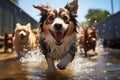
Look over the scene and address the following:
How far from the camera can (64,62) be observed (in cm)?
675

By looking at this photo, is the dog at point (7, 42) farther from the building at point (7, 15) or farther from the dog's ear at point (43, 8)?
the dog's ear at point (43, 8)

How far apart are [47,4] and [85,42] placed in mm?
5320

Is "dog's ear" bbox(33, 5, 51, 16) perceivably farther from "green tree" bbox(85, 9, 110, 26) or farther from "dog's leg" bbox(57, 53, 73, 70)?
"green tree" bbox(85, 9, 110, 26)

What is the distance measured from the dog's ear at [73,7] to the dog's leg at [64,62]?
1.01 metres

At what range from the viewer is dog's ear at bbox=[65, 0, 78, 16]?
24.6ft

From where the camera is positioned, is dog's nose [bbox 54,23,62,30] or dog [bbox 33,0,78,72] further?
dog [bbox 33,0,78,72]

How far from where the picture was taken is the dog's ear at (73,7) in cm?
751

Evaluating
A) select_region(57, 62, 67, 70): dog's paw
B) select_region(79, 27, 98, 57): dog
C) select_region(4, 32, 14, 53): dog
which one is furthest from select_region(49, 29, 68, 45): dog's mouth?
select_region(4, 32, 14, 53): dog

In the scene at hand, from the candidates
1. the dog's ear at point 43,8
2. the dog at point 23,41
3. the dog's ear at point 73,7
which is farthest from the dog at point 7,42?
the dog's ear at point 73,7

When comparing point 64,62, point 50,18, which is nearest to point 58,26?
point 50,18

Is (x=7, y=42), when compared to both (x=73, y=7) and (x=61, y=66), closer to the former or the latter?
(x=73, y=7)

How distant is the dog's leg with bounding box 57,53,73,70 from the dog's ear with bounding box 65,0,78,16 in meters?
1.01

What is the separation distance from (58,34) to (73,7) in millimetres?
986

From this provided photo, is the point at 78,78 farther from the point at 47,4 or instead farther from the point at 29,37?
the point at 29,37
